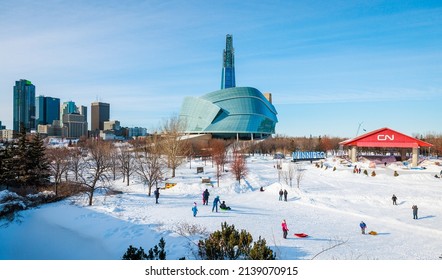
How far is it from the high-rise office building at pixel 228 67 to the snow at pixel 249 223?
7506cm

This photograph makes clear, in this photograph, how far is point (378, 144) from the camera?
89.1 ft

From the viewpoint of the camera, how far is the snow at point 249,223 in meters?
7.53

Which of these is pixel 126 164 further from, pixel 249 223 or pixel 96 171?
pixel 249 223

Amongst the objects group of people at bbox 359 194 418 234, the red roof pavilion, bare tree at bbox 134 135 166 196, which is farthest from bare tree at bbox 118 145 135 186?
the red roof pavilion

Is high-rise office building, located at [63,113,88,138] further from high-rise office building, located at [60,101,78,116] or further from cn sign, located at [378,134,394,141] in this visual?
cn sign, located at [378,134,394,141]

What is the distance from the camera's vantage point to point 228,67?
91.2m

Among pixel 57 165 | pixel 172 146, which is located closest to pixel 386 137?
pixel 172 146

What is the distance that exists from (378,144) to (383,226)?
62.5 feet

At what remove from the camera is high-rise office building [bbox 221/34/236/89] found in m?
90.9

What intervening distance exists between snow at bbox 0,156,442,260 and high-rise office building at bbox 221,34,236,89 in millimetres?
75061

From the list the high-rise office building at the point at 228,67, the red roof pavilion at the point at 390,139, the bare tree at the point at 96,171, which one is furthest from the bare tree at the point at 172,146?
the high-rise office building at the point at 228,67

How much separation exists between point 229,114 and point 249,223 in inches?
2163

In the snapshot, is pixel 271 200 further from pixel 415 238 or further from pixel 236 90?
pixel 236 90
